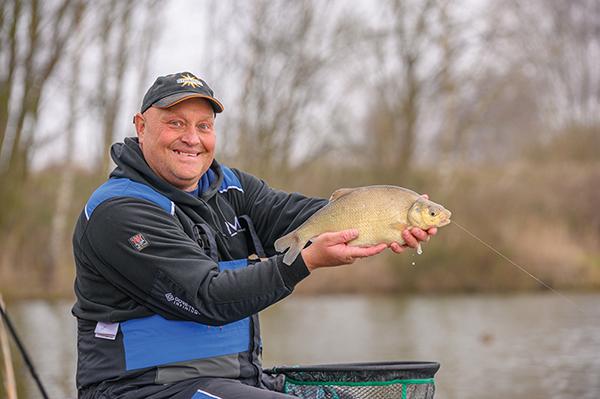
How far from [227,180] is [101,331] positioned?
2.90 ft

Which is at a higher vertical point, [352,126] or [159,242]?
[352,126]

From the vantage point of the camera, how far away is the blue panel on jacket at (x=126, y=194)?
3451 millimetres

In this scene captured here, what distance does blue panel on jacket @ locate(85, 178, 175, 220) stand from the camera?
3.45 m

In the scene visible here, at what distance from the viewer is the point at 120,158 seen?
3.66 m

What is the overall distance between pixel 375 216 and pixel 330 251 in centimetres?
27

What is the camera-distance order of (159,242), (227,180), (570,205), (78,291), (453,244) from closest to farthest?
1. (159,242)
2. (78,291)
3. (227,180)
4. (453,244)
5. (570,205)

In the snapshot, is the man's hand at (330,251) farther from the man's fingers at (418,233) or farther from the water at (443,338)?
the water at (443,338)

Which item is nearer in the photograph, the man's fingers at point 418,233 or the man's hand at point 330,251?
the man's hand at point 330,251

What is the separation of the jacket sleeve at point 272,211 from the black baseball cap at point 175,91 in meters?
0.56

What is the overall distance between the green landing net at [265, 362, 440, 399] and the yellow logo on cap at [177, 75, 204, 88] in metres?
A: 1.17

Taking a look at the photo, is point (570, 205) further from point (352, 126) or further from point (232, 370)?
point (232, 370)

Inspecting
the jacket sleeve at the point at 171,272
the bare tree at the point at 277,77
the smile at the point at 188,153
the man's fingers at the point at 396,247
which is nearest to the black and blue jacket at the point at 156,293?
the jacket sleeve at the point at 171,272

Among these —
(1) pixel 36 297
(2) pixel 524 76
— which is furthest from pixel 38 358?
(2) pixel 524 76

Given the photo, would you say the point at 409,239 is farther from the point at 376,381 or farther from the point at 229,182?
the point at 229,182
